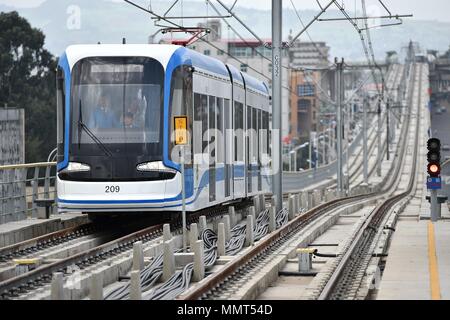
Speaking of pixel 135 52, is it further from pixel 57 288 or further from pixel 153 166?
pixel 57 288

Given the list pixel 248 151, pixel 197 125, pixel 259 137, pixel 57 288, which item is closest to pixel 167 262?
pixel 57 288

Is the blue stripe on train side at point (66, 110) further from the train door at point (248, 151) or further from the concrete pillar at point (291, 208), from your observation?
the train door at point (248, 151)

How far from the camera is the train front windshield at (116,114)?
21.4m

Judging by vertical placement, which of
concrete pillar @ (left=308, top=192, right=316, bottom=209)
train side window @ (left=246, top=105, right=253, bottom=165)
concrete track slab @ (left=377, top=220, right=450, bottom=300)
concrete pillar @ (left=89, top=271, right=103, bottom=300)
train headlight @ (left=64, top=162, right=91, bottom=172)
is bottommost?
concrete track slab @ (left=377, top=220, right=450, bottom=300)

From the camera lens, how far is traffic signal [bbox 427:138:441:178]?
93.7 feet

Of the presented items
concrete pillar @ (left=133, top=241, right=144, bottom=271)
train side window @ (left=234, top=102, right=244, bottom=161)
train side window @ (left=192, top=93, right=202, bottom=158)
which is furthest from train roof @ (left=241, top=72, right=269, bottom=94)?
concrete pillar @ (left=133, top=241, right=144, bottom=271)

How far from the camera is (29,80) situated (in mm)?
81312

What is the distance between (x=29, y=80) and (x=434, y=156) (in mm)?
55707

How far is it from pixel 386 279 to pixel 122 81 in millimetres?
7406

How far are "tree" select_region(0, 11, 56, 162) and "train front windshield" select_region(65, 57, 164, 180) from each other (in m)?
51.0

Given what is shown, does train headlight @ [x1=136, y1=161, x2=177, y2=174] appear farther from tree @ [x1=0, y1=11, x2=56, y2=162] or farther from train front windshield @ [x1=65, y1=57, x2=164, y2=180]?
tree @ [x1=0, y1=11, x2=56, y2=162]
